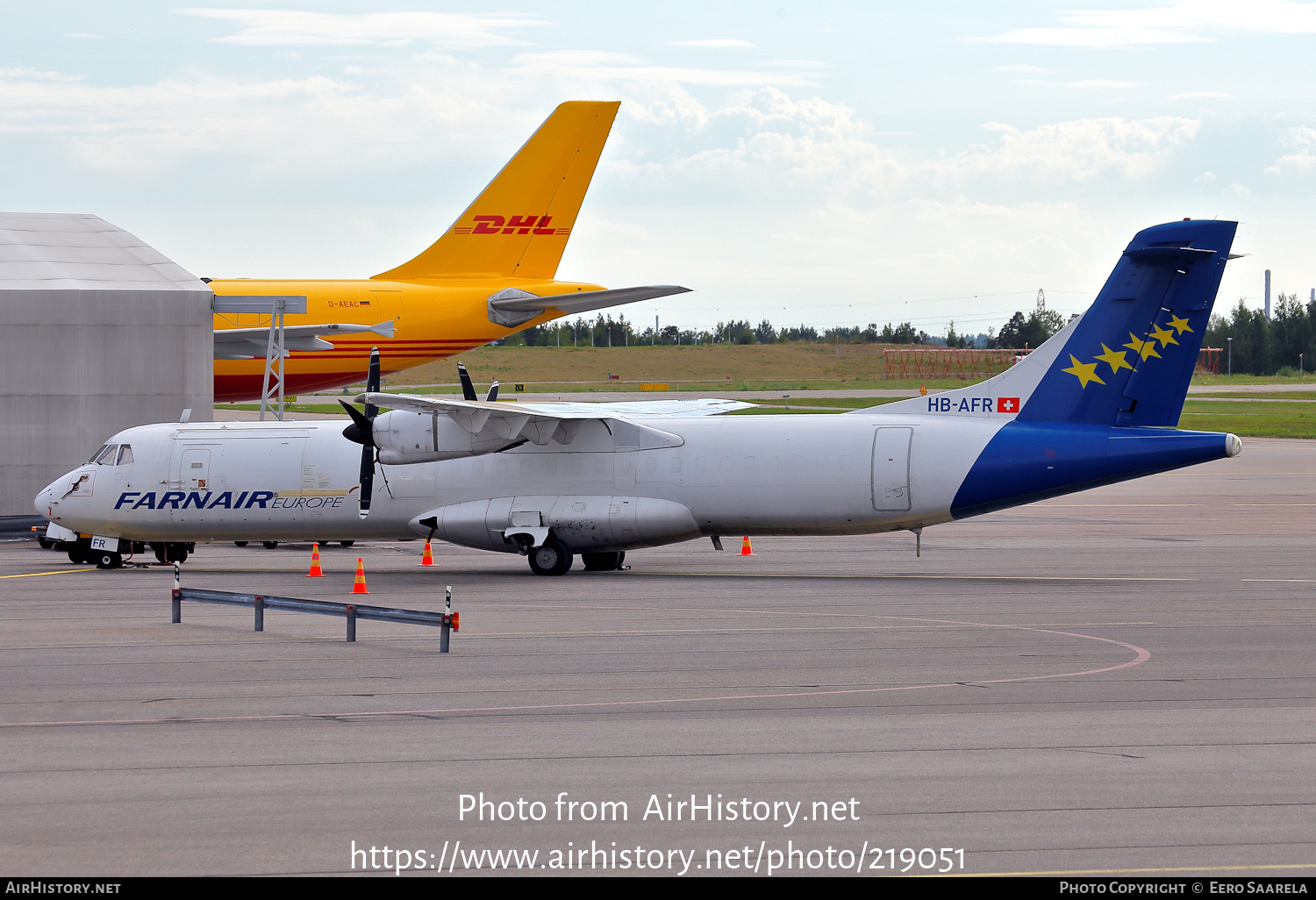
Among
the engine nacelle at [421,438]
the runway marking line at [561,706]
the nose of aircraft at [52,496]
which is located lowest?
the runway marking line at [561,706]

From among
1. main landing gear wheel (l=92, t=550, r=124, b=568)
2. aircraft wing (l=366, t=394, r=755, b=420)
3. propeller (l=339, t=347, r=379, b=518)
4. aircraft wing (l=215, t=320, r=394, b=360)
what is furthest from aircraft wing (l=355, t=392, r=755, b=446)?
aircraft wing (l=215, t=320, r=394, b=360)

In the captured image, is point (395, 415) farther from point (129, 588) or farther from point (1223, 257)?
point (1223, 257)

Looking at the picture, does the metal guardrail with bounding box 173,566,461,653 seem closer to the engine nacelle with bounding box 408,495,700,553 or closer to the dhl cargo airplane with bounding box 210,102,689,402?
the engine nacelle with bounding box 408,495,700,553

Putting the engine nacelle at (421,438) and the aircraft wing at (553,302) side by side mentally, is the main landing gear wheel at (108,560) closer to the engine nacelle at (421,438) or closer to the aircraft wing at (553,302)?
the engine nacelle at (421,438)

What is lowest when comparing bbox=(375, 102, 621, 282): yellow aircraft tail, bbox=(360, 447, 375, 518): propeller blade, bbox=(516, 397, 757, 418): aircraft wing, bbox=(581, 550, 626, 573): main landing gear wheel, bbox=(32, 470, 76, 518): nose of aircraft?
bbox=(581, 550, 626, 573): main landing gear wheel

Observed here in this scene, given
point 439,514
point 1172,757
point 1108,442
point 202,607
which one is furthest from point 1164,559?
point 202,607

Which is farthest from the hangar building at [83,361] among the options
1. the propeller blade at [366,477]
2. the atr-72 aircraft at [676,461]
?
the propeller blade at [366,477]

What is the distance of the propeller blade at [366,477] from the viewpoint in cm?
2381

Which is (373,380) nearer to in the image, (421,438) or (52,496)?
(421,438)

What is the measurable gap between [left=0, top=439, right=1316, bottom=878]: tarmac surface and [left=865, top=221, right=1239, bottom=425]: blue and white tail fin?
10.1 feet

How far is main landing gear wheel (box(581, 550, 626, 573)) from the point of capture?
25359 mm

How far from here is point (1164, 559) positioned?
1013 inches

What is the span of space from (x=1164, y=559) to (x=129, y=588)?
764 inches

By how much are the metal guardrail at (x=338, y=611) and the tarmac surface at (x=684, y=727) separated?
0.33 m
